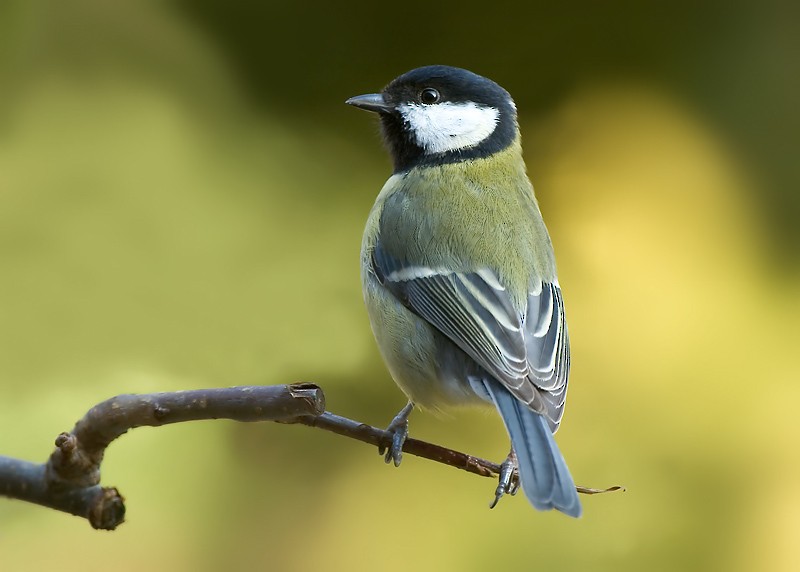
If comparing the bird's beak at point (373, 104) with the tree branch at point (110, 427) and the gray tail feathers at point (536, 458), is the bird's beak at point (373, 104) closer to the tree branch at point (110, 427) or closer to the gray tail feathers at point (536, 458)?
the gray tail feathers at point (536, 458)

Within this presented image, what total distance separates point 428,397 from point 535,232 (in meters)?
0.33

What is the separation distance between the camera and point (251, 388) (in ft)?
2.60

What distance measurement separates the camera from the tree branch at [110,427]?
0.78 meters

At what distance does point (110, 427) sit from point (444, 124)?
0.95 meters

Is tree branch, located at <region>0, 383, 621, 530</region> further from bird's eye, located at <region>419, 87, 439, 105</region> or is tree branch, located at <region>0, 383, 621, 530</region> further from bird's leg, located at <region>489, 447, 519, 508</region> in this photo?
bird's eye, located at <region>419, 87, 439, 105</region>

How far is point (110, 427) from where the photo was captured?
82 centimetres

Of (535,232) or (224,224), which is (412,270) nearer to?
(535,232)

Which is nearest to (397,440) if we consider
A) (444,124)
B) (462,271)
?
(462,271)

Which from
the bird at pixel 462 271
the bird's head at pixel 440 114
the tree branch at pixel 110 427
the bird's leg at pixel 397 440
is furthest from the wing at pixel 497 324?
the tree branch at pixel 110 427

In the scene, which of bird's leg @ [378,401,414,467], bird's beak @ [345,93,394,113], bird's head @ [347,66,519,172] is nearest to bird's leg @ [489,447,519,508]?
bird's leg @ [378,401,414,467]

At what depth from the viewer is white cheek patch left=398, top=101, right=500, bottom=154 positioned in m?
1.60

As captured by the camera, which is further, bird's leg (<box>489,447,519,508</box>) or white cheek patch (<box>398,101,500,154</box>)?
white cheek patch (<box>398,101,500,154</box>)

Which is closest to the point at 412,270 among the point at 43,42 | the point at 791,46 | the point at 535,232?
the point at 535,232

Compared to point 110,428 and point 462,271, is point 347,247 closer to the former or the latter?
point 462,271
